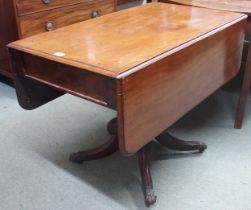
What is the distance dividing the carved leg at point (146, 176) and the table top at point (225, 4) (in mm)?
811

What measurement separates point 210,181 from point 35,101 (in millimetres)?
849

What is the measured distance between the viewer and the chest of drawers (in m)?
1.96

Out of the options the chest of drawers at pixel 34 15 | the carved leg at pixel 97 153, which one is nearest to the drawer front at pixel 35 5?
the chest of drawers at pixel 34 15

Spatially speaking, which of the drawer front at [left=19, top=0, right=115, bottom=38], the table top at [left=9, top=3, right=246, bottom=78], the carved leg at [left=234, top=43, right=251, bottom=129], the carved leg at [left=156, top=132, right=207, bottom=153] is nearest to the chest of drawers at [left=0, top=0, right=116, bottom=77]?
the drawer front at [left=19, top=0, right=115, bottom=38]

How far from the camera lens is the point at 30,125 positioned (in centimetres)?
198

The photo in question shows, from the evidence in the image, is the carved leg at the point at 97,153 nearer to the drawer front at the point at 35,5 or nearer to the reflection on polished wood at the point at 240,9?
the reflection on polished wood at the point at 240,9

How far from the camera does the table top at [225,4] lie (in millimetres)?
1661

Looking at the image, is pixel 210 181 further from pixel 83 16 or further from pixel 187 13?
pixel 83 16

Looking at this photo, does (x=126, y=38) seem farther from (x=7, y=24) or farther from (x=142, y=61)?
(x=7, y=24)

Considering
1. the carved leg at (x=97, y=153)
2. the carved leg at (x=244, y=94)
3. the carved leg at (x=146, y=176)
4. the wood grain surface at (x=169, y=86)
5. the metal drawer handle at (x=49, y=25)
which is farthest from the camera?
the metal drawer handle at (x=49, y=25)

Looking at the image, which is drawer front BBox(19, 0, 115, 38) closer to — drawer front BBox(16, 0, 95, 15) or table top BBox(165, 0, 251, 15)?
drawer front BBox(16, 0, 95, 15)

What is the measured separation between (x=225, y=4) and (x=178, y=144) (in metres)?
0.79

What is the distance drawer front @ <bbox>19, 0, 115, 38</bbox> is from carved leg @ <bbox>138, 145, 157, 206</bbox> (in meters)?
1.08

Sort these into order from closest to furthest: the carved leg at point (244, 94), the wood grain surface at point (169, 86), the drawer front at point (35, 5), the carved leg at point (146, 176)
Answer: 1. the wood grain surface at point (169, 86)
2. the carved leg at point (146, 176)
3. the carved leg at point (244, 94)
4. the drawer front at point (35, 5)
